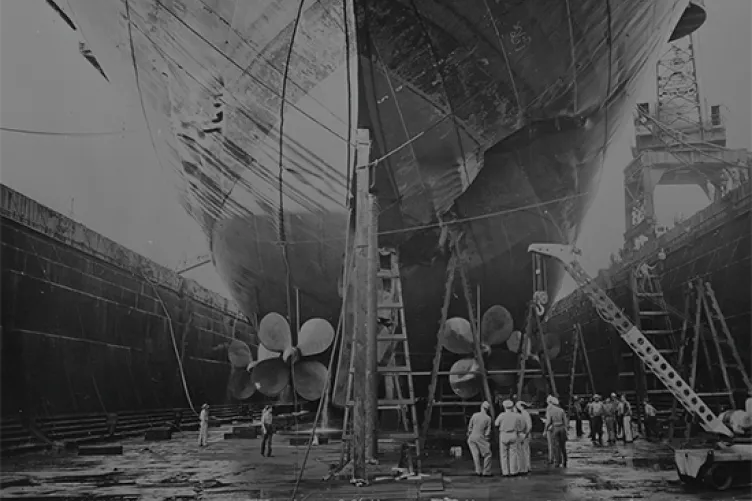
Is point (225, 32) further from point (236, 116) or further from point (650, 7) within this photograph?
point (650, 7)

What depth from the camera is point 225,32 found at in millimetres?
8070

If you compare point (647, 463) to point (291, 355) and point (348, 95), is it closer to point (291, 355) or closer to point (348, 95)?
point (291, 355)

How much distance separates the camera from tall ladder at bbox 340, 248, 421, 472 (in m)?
6.65

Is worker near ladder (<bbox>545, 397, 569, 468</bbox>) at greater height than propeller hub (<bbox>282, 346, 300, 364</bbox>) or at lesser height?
lesser

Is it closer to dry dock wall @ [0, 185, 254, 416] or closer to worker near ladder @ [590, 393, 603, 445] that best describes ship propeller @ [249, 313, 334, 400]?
dry dock wall @ [0, 185, 254, 416]

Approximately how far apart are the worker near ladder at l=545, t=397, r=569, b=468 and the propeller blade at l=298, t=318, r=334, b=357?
305cm

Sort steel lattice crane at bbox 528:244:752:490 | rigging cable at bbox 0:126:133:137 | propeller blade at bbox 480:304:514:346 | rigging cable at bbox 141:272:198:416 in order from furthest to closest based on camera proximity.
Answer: rigging cable at bbox 141:272:198:416, propeller blade at bbox 480:304:514:346, rigging cable at bbox 0:126:133:137, steel lattice crane at bbox 528:244:752:490

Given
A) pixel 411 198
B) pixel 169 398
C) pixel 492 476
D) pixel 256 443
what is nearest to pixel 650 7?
pixel 411 198

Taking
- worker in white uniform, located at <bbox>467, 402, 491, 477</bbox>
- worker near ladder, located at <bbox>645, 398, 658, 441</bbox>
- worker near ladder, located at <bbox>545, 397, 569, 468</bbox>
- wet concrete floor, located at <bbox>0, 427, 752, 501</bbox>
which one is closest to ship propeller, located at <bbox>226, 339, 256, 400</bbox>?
wet concrete floor, located at <bbox>0, 427, 752, 501</bbox>

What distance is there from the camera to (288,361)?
8805 millimetres

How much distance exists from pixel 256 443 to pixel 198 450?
1186 mm

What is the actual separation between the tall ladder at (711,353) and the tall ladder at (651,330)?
40 cm

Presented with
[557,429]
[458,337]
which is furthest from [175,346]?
[557,429]

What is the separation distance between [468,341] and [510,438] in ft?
9.02
